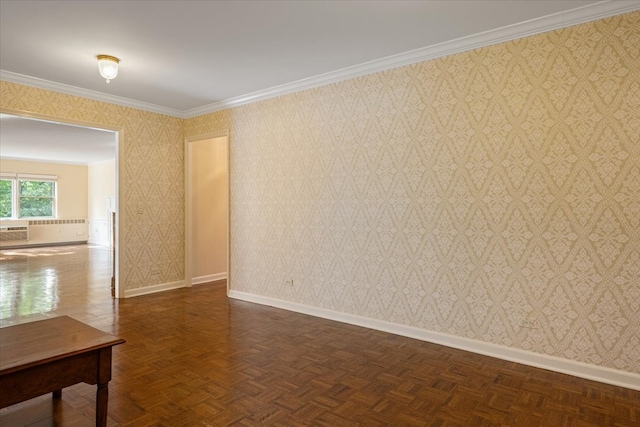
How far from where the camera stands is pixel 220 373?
274 cm

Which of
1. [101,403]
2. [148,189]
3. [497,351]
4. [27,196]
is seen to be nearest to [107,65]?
[148,189]

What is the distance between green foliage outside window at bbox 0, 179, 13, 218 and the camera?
10352 mm

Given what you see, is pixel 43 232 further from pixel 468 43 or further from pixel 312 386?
pixel 468 43

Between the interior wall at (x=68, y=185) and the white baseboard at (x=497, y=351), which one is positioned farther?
the interior wall at (x=68, y=185)

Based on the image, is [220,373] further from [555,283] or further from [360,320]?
[555,283]

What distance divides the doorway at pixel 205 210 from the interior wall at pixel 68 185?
8.04 m

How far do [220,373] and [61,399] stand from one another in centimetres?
97

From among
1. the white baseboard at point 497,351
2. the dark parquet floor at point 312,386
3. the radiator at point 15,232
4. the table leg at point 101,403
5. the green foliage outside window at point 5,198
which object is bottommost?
the dark parquet floor at point 312,386

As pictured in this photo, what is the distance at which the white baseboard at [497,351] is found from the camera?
8.54 ft

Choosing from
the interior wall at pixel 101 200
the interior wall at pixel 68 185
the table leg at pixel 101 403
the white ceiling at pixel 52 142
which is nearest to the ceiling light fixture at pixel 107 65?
the white ceiling at pixel 52 142

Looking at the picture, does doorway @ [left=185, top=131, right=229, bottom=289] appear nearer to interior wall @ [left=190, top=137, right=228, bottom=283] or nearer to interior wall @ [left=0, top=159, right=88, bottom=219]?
interior wall @ [left=190, top=137, right=228, bottom=283]

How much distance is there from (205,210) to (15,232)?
7.87m

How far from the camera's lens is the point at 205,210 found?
597cm

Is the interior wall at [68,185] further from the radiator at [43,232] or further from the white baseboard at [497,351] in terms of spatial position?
the white baseboard at [497,351]
